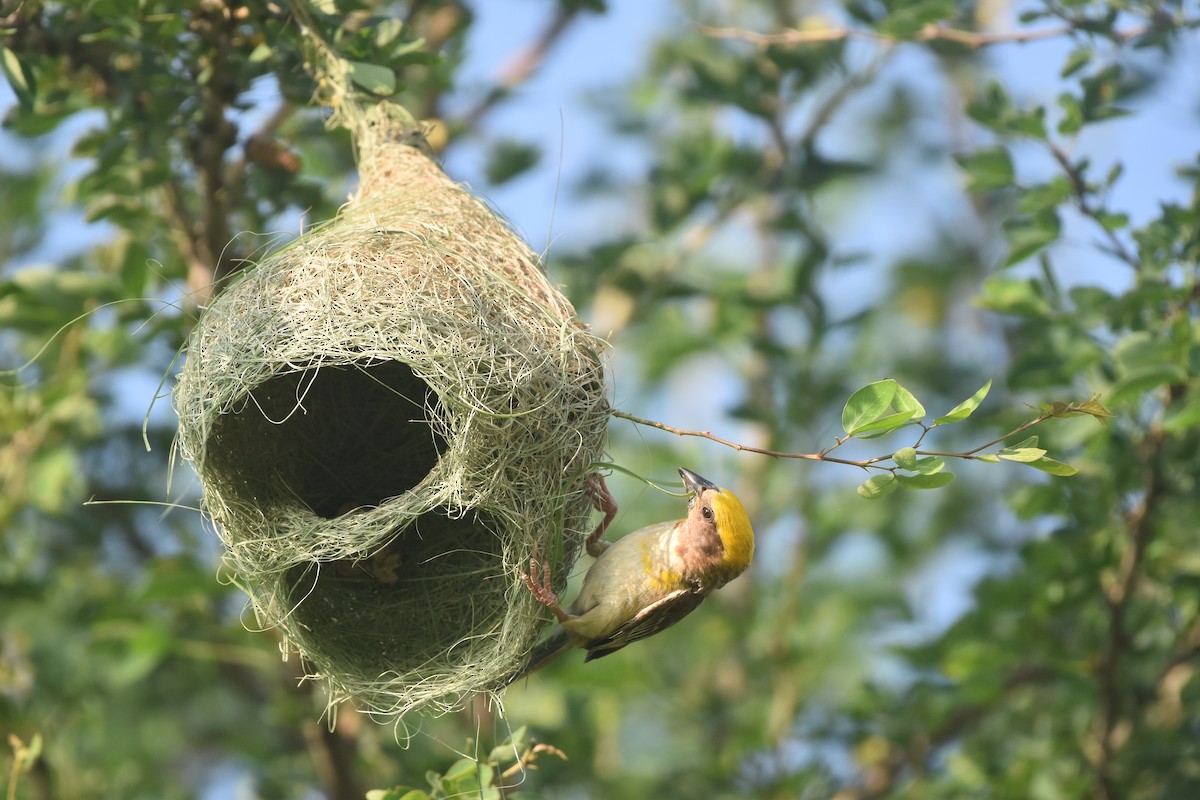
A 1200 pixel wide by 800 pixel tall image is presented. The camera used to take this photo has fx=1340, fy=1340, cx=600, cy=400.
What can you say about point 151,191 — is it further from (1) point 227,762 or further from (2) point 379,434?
(1) point 227,762

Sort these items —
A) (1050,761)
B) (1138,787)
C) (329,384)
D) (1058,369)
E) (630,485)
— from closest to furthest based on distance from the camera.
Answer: (329,384) → (1058,369) → (1138,787) → (1050,761) → (630,485)

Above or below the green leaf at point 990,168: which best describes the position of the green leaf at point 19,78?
above

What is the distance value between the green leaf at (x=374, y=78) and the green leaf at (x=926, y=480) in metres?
1.45

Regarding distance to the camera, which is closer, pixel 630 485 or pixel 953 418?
pixel 953 418

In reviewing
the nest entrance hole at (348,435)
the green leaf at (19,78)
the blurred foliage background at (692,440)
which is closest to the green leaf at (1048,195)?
the blurred foliage background at (692,440)

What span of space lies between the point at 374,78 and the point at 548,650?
132cm

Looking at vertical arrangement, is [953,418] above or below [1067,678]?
above

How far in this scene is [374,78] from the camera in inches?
118

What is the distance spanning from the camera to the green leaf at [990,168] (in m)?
3.55

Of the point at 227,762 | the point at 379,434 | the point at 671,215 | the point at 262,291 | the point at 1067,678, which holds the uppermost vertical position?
the point at 262,291

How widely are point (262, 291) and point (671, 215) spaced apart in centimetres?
206

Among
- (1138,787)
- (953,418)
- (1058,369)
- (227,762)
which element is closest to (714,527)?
(953,418)

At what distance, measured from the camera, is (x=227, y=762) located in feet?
23.3

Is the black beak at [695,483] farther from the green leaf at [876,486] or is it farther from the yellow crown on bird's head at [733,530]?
the green leaf at [876,486]
